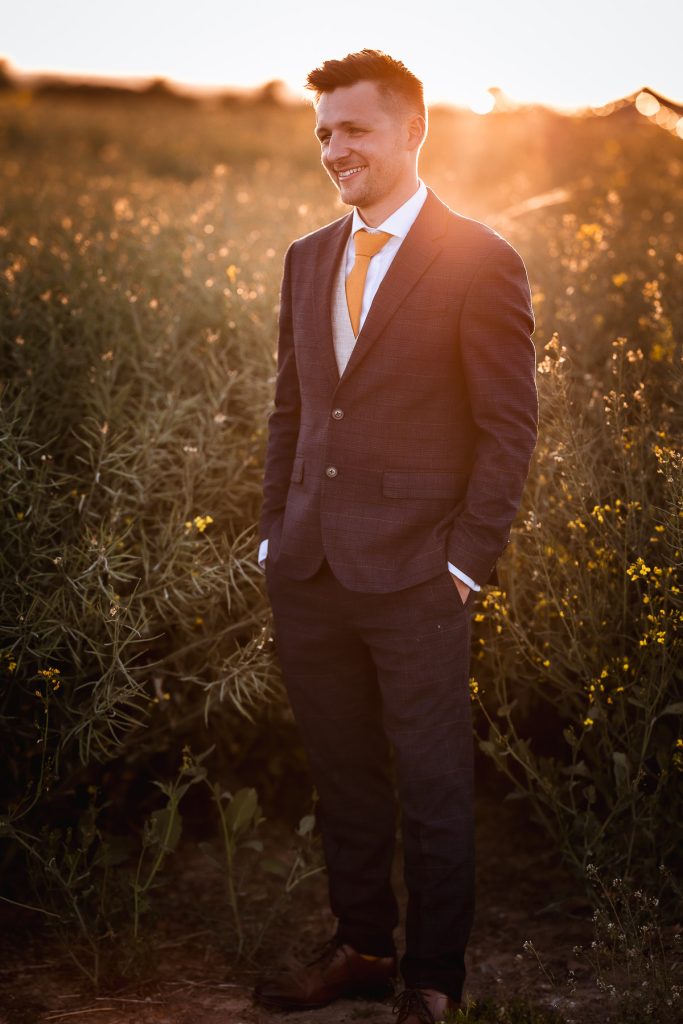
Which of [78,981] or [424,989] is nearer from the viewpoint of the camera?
[424,989]

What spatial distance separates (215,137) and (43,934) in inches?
571

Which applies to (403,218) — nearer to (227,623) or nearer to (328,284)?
(328,284)

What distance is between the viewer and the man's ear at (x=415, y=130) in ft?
8.48

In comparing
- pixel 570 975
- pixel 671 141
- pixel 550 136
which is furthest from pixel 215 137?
pixel 570 975

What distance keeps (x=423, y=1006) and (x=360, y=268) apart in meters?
2.08

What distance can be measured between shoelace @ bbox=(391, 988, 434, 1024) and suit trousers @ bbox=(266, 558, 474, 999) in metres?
0.03

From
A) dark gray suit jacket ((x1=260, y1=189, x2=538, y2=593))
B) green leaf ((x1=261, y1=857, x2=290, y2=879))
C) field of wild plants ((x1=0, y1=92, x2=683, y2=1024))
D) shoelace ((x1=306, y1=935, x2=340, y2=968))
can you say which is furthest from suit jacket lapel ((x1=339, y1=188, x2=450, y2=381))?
shoelace ((x1=306, y1=935, x2=340, y2=968))

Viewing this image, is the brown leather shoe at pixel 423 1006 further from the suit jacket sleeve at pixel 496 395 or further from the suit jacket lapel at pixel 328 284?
the suit jacket lapel at pixel 328 284

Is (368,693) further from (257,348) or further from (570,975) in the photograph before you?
(257,348)

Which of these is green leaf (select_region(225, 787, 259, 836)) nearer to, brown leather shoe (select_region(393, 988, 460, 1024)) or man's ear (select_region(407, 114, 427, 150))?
brown leather shoe (select_region(393, 988, 460, 1024))

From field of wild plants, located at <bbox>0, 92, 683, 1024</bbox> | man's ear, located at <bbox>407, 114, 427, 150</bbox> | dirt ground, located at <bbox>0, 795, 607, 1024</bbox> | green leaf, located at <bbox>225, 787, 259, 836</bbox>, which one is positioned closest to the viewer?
man's ear, located at <bbox>407, 114, 427, 150</bbox>

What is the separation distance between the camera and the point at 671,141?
8.48 m

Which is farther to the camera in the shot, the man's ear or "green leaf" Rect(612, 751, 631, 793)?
"green leaf" Rect(612, 751, 631, 793)

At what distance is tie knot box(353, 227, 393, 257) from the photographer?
103 inches
